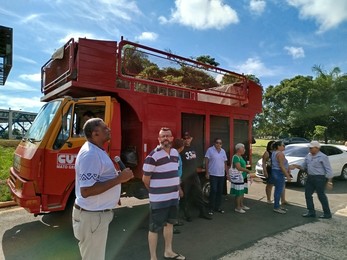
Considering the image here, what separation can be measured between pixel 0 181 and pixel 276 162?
809 cm

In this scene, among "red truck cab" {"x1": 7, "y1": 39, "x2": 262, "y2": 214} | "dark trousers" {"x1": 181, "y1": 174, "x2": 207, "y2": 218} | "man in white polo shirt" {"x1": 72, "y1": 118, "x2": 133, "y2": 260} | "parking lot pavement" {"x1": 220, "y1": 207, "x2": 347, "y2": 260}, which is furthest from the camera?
"dark trousers" {"x1": 181, "y1": 174, "x2": 207, "y2": 218}

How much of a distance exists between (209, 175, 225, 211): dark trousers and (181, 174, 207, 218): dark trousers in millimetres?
409

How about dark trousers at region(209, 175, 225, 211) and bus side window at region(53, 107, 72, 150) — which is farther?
dark trousers at region(209, 175, 225, 211)

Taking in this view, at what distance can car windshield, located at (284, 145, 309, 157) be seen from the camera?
10.8m

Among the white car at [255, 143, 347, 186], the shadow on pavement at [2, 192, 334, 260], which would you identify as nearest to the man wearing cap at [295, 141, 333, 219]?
the shadow on pavement at [2, 192, 334, 260]

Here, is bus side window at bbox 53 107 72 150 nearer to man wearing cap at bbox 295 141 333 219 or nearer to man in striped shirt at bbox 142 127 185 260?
man in striped shirt at bbox 142 127 185 260

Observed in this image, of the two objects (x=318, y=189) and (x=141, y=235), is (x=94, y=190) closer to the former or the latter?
(x=141, y=235)

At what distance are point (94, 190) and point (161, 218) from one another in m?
1.53

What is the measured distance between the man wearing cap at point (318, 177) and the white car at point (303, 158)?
12.8 feet

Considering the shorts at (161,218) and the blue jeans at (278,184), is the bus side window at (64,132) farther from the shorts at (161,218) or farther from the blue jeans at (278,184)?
the blue jeans at (278,184)

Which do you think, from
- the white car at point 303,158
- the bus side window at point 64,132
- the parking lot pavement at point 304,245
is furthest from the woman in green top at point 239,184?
the white car at point 303,158

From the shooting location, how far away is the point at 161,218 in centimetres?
381

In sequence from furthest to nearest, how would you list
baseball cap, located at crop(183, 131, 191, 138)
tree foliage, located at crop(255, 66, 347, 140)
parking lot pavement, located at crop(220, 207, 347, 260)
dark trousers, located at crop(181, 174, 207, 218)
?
1. tree foliage, located at crop(255, 66, 347, 140)
2. baseball cap, located at crop(183, 131, 191, 138)
3. dark trousers, located at crop(181, 174, 207, 218)
4. parking lot pavement, located at crop(220, 207, 347, 260)

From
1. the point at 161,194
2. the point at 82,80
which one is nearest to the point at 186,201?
the point at 161,194
